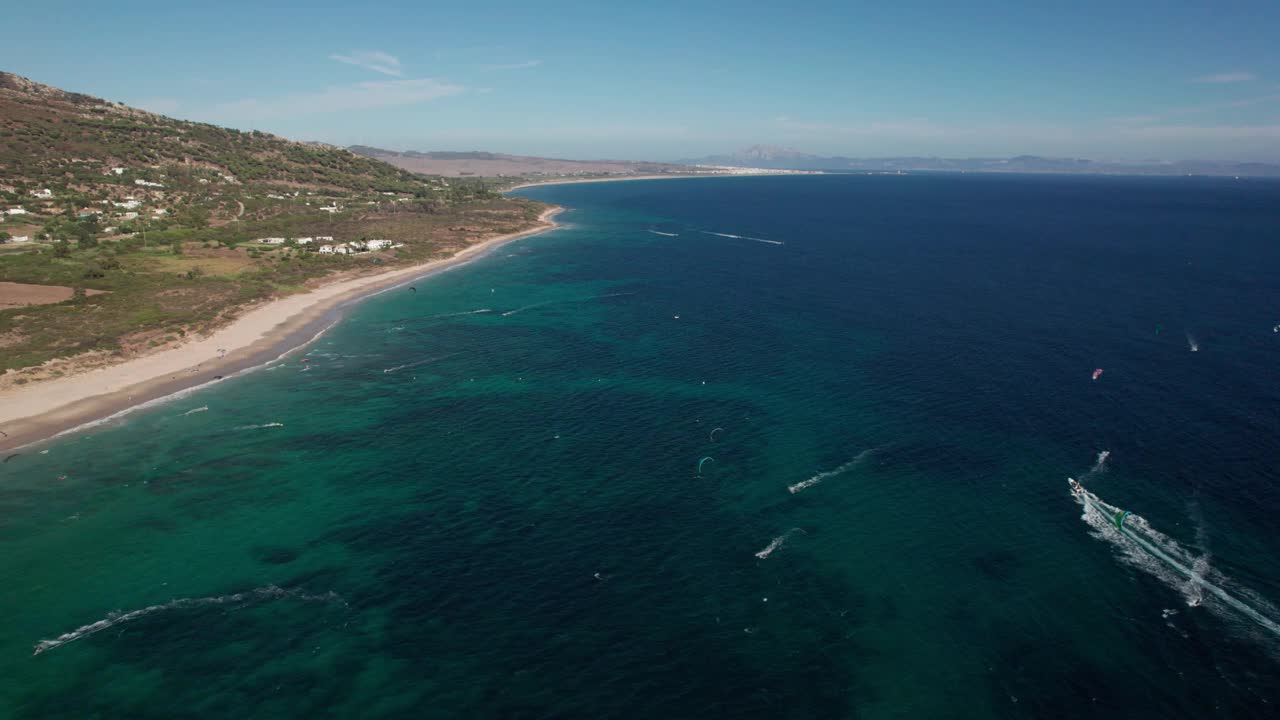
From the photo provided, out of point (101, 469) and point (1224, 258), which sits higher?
point (1224, 258)

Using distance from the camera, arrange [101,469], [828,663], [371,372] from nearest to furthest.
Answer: [828,663] < [101,469] < [371,372]

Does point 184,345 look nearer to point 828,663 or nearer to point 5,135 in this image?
point 828,663

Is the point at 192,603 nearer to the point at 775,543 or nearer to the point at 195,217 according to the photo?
the point at 775,543

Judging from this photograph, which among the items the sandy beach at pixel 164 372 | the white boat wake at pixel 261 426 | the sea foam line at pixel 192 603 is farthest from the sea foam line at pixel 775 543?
the sandy beach at pixel 164 372

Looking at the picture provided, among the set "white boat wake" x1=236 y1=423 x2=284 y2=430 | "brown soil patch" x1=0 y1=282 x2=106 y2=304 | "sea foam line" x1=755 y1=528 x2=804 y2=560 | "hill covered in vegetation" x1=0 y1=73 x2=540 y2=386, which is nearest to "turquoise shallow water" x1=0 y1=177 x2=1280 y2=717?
"white boat wake" x1=236 y1=423 x2=284 y2=430

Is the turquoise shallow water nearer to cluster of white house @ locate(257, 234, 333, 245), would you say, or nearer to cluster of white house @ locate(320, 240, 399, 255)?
cluster of white house @ locate(320, 240, 399, 255)

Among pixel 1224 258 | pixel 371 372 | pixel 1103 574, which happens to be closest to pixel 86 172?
pixel 371 372

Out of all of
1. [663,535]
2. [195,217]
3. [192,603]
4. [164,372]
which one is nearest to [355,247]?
[195,217]
